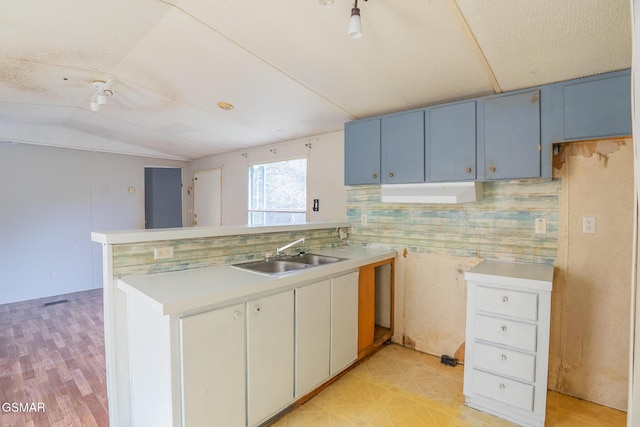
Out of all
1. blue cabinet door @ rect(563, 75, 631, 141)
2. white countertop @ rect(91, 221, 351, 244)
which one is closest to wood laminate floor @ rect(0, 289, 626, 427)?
white countertop @ rect(91, 221, 351, 244)

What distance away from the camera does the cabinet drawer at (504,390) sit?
191 centimetres

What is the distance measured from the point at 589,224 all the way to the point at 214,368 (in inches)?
104

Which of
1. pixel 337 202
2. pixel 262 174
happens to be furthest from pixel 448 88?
pixel 262 174

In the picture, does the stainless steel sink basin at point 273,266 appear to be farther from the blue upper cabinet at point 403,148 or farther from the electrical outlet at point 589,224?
the electrical outlet at point 589,224

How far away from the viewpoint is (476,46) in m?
1.82

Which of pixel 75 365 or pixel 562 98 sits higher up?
pixel 562 98

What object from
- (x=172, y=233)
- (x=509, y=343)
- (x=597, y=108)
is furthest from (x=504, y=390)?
(x=172, y=233)

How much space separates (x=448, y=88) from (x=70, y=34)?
2.68m

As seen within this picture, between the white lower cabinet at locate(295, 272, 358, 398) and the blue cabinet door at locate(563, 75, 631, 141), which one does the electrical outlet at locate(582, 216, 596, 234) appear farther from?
the white lower cabinet at locate(295, 272, 358, 398)

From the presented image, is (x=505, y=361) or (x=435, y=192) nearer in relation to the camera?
(x=505, y=361)

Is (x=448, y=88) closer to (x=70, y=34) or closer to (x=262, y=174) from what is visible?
(x=70, y=34)

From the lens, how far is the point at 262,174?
4766 mm

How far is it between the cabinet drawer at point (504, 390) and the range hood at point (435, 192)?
1262mm

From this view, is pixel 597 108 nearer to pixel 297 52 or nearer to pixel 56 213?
pixel 297 52
